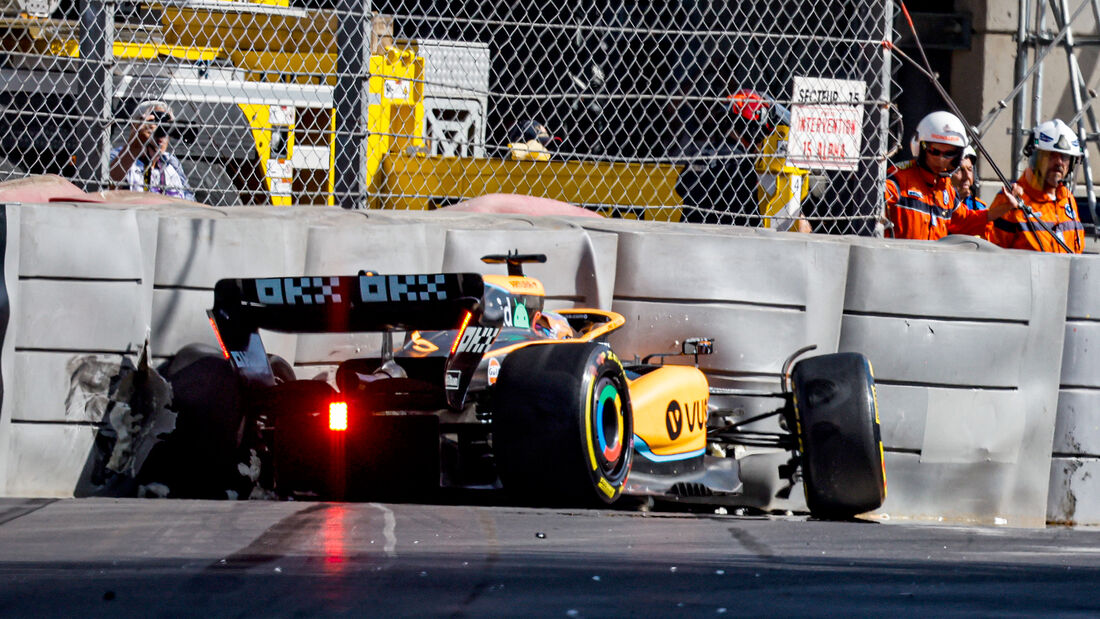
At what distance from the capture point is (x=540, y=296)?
5.54 metres

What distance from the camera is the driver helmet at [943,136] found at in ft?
25.2

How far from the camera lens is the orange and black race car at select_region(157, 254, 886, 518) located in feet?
15.2

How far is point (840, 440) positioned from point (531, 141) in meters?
2.12

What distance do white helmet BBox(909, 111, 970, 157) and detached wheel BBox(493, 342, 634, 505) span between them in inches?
140

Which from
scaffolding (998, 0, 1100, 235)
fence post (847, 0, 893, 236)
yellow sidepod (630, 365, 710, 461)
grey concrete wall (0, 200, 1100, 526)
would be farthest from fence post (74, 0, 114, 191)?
scaffolding (998, 0, 1100, 235)

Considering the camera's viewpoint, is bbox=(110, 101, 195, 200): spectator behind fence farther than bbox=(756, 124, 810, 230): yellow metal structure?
No

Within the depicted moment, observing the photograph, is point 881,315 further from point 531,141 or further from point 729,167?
point 531,141

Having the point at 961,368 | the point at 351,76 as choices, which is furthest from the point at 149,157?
the point at 961,368

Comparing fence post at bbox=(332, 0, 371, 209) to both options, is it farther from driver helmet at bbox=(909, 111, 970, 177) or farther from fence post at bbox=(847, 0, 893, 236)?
driver helmet at bbox=(909, 111, 970, 177)

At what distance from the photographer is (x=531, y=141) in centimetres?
669

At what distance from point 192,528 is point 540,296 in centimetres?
188

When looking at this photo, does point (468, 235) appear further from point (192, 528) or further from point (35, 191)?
point (192, 528)

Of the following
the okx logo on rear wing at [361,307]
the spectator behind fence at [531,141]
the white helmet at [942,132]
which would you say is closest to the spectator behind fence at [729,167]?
the spectator behind fence at [531,141]

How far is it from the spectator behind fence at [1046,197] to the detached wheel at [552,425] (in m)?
3.33
